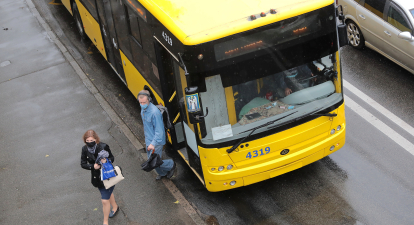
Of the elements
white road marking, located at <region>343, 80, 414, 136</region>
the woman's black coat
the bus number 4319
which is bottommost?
white road marking, located at <region>343, 80, 414, 136</region>

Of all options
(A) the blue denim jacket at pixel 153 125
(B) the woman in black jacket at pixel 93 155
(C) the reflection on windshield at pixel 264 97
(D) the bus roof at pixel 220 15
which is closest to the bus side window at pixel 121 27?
(D) the bus roof at pixel 220 15

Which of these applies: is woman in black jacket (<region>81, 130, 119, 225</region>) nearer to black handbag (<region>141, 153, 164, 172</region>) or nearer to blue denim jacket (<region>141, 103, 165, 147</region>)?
black handbag (<region>141, 153, 164, 172</region>)

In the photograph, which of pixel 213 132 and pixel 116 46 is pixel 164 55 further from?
pixel 116 46

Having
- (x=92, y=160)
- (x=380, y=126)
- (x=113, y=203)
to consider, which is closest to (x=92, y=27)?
(x=113, y=203)

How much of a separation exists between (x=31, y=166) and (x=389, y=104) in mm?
7163

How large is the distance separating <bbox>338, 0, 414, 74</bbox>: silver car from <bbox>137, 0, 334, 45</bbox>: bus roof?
4226 millimetres

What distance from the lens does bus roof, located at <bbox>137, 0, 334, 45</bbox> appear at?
5766 mm

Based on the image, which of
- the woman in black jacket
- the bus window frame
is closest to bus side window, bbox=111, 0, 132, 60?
the bus window frame

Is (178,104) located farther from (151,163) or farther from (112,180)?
(112,180)

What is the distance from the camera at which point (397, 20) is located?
9.64 m

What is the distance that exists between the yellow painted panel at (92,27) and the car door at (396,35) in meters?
6.36

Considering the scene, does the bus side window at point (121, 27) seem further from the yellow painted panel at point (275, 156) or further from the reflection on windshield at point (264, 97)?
the yellow painted panel at point (275, 156)

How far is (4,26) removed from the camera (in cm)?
1405

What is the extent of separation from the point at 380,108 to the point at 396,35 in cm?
171
